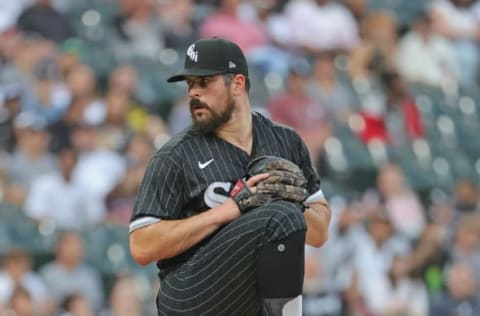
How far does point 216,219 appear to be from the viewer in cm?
451

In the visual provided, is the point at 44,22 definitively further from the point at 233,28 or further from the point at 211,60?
the point at 211,60

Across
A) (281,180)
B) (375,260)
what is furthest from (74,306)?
(281,180)

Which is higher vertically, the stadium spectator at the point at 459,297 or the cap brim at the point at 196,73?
the cap brim at the point at 196,73

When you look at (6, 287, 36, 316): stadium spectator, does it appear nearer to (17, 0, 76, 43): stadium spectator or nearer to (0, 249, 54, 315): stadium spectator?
(0, 249, 54, 315): stadium spectator

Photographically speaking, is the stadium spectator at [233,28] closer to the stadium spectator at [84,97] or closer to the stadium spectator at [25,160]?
the stadium spectator at [84,97]

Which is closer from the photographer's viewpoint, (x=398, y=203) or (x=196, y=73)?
(x=196, y=73)

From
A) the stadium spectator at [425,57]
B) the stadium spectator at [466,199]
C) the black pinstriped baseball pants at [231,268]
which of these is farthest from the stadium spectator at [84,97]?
the black pinstriped baseball pants at [231,268]

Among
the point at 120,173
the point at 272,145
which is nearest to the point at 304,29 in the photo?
→ the point at 120,173

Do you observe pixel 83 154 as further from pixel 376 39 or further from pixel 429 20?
pixel 429 20

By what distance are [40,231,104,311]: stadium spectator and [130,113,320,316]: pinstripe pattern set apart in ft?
10.9

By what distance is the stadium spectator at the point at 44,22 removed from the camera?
31.5ft

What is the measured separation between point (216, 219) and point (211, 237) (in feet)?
0.31

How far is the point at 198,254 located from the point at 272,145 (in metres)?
0.59

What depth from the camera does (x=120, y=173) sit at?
28.7ft
